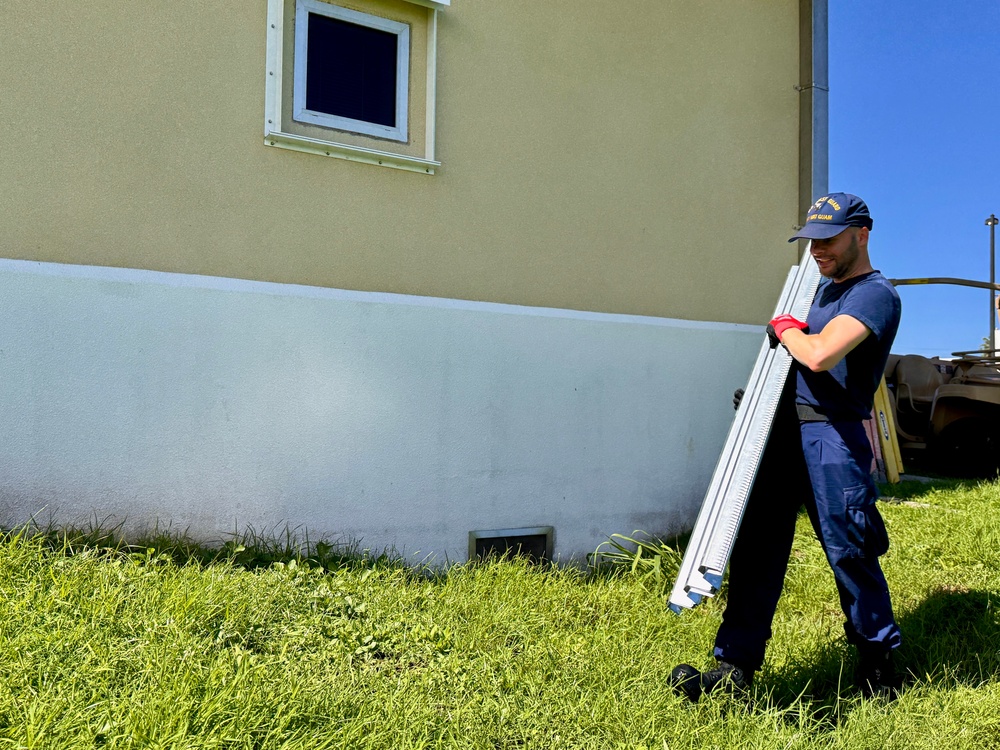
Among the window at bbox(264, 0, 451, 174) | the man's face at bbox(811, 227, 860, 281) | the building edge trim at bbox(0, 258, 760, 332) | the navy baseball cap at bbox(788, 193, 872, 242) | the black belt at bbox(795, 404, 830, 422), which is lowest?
the black belt at bbox(795, 404, 830, 422)

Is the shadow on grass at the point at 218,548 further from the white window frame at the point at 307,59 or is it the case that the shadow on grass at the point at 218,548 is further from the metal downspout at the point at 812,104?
the metal downspout at the point at 812,104

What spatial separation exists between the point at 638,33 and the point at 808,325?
3192mm

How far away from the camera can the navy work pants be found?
2934 millimetres

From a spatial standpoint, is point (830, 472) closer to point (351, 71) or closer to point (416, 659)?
point (416, 659)

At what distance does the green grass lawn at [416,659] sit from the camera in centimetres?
238

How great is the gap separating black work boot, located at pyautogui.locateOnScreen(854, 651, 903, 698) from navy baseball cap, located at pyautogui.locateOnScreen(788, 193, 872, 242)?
62.0 inches

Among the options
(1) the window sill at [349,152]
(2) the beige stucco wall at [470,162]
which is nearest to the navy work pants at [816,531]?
(2) the beige stucco wall at [470,162]

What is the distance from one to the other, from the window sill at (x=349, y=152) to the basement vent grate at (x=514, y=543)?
2.23 m

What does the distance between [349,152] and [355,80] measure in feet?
1.55

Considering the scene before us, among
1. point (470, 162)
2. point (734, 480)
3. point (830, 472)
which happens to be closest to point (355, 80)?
point (470, 162)

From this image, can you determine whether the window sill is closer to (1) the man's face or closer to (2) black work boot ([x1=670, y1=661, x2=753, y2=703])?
(1) the man's face

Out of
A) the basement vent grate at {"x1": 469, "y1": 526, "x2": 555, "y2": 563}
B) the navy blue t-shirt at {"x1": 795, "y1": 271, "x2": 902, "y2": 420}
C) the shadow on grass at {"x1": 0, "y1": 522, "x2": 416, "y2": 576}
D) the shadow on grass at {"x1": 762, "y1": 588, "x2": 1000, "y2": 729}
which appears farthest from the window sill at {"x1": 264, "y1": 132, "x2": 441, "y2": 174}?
the shadow on grass at {"x1": 762, "y1": 588, "x2": 1000, "y2": 729}

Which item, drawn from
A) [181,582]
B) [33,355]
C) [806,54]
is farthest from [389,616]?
[806,54]

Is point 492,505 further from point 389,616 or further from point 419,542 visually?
point 389,616
